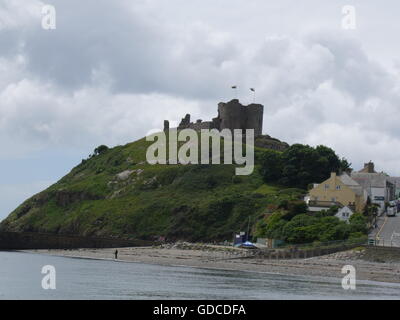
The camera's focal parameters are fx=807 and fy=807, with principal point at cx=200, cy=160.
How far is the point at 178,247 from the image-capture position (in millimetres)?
93250

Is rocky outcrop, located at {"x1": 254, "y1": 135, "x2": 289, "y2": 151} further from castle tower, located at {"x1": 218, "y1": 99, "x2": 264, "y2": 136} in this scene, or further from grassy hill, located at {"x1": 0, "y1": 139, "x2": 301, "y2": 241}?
grassy hill, located at {"x1": 0, "y1": 139, "x2": 301, "y2": 241}

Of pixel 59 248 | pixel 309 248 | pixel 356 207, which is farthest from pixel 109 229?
pixel 309 248

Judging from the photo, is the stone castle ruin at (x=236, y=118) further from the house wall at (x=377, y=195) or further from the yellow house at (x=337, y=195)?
the yellow house at (x=337, y=195)

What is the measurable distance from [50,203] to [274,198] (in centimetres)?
5105

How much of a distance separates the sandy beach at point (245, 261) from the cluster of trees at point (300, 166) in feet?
105

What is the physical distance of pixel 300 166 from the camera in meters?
120

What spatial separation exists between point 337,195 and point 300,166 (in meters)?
23.0

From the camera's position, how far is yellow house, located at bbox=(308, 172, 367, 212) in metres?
96.1

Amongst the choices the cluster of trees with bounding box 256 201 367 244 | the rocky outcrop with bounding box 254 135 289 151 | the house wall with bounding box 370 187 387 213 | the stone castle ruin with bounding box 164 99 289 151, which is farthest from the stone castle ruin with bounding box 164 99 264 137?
the cluster of trees with bounding box 256 201 367 244

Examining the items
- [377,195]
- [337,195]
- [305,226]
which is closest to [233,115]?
[377,195]

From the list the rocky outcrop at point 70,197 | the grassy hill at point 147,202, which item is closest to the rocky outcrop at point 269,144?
the grassy hill at point 147,202
